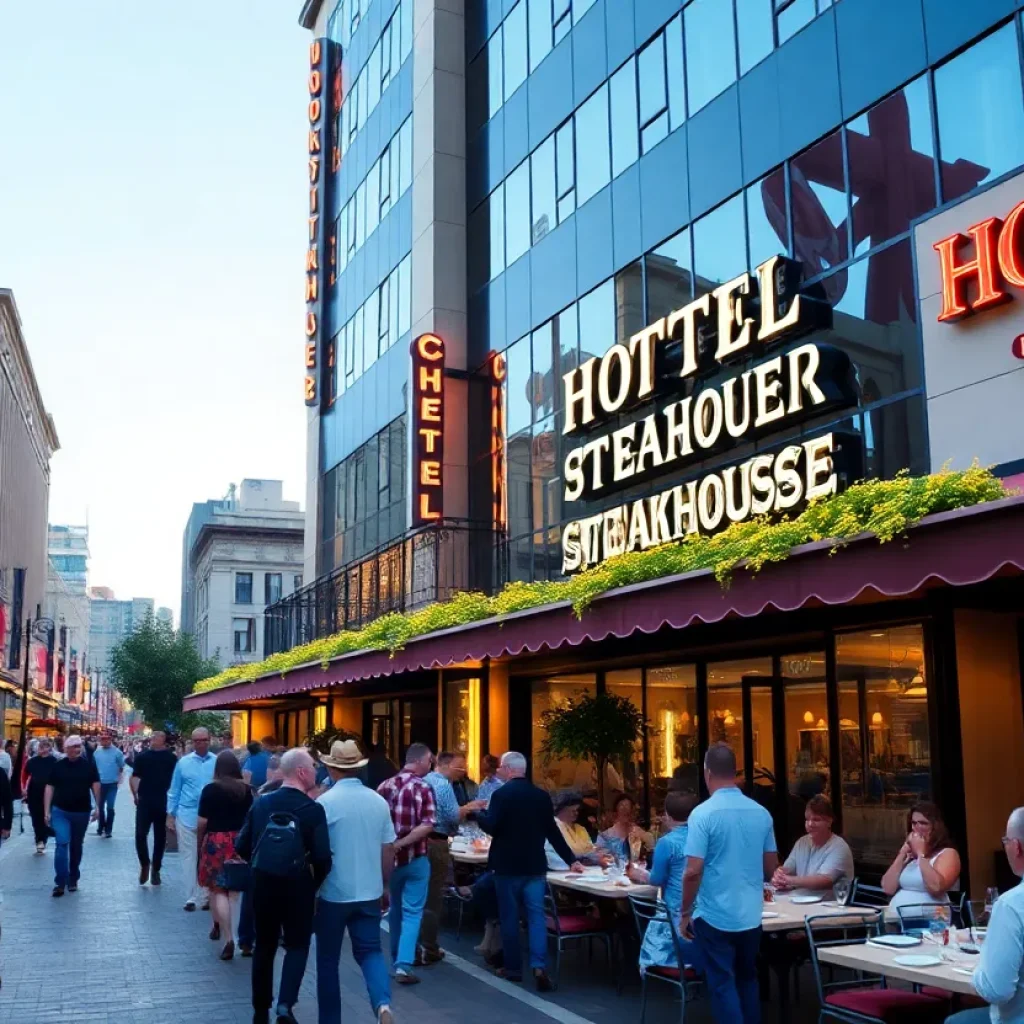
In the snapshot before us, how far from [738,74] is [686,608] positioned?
7.68 meters

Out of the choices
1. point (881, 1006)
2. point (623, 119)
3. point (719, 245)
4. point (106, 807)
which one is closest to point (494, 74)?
point (623, 119)

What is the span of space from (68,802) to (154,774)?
116 centimetres

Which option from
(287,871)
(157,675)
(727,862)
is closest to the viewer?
(727,862)

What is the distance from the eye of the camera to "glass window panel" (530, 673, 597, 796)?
1738 centimetres

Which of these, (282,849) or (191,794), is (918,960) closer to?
(282,849)

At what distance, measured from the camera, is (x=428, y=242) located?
2309 cm

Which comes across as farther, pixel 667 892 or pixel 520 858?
pixel 520 858

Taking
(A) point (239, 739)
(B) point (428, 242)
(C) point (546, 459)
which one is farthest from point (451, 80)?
(A) point (239, 739)

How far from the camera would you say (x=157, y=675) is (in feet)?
196

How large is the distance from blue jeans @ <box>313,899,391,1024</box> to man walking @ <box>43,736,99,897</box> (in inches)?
296

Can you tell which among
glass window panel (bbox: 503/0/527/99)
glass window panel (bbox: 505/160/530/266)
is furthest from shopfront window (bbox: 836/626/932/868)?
glass window panel (bbox: 503/0/527/99)

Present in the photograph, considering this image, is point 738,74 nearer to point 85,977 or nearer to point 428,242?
point 428,242

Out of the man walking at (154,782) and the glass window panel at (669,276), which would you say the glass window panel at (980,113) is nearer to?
the glass window panel at (669,276)

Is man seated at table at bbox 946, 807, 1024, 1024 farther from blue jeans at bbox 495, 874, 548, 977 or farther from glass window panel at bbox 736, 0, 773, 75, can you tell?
glass window panel at bbox 736, 0, 773, 75
